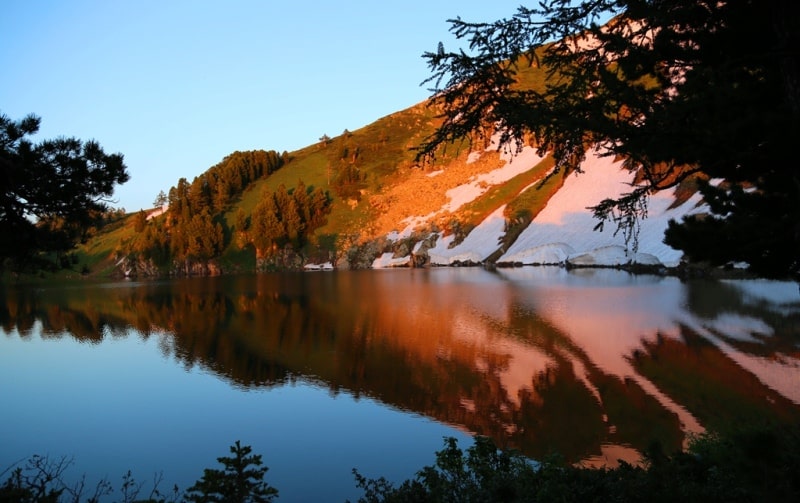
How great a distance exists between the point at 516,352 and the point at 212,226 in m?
105

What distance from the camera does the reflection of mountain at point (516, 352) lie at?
1511cm

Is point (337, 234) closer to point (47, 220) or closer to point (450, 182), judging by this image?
point (450, 182)

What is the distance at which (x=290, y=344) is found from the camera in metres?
28.1

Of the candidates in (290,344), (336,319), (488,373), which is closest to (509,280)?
(336,319)

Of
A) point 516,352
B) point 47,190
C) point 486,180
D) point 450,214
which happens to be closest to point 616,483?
point 47,190

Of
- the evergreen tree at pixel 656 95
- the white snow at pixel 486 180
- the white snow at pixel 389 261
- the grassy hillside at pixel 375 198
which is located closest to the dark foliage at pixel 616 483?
the evergreen tree at pixel 656 95

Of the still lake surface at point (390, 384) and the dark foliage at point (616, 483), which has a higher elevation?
the dark foliage at point (616, 483)

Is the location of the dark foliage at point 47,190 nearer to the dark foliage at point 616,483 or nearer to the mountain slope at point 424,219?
the dark foliage at point 616,483

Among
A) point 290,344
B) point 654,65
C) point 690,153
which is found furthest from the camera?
point 290,344

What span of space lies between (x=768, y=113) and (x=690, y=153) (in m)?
0.92

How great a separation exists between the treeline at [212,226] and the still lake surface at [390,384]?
76922 millimetres

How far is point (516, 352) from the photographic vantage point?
2378 centimetres

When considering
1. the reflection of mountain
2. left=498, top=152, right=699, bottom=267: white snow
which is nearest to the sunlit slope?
left=498, top=152, right=699, bottom=267: white snow

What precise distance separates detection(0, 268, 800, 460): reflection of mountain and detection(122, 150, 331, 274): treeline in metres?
67.2
